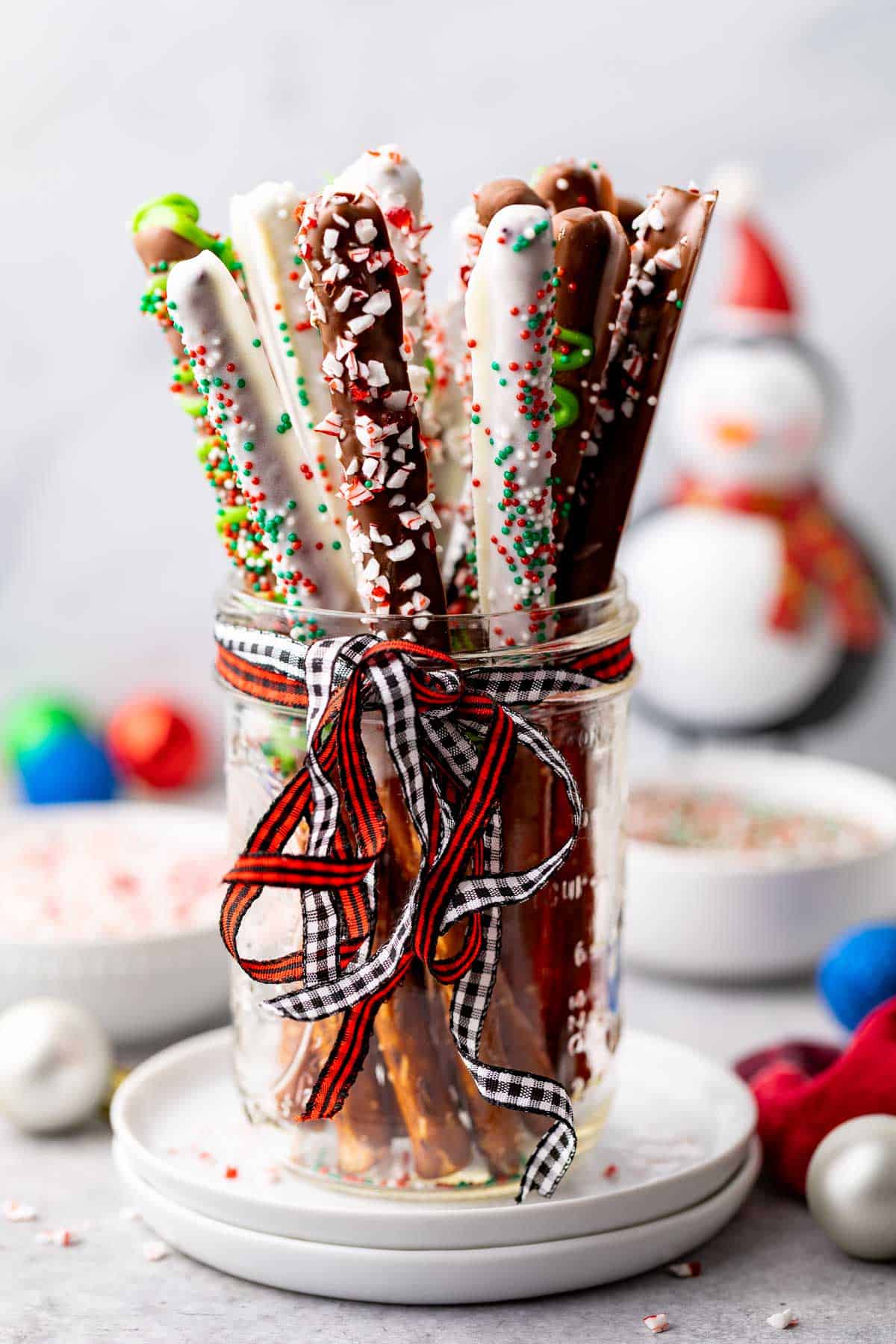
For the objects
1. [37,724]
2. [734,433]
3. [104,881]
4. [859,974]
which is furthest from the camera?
[37,724]

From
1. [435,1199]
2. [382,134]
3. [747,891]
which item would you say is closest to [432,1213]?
[435,1199]

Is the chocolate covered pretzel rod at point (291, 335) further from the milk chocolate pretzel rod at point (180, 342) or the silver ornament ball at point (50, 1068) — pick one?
the silver ornament ball at point (50, 1068)

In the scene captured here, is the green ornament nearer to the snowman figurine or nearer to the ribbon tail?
the snowman figurine

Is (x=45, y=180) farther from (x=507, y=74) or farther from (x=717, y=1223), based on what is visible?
(x=717, y=1223)

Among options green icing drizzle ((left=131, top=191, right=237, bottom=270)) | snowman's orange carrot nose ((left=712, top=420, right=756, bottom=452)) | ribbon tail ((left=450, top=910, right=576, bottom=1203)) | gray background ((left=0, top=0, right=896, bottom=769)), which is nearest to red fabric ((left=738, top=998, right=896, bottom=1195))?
ribbon tail ((left=450, top=910, right=576, bottom=1203))

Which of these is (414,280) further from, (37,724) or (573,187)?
(37,724)

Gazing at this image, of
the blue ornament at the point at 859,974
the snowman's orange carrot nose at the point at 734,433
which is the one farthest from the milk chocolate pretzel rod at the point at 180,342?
the snowman's orange carrot nose at the point at 734,433

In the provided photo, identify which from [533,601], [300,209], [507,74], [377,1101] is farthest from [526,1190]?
[507,74]
